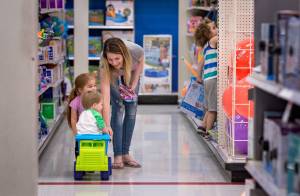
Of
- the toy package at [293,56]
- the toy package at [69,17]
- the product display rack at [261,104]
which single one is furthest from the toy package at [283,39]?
the toy package at [69,17]

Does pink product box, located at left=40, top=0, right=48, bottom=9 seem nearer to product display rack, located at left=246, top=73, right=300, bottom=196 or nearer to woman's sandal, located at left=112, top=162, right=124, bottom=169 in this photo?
woman's sandal, located at left=112, top=162, right=124, bottom=169

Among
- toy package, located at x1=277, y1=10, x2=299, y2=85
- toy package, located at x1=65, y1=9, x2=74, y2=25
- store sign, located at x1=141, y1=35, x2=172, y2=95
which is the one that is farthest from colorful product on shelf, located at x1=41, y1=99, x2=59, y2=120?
toy package, located at x1=277, y1=10, x2=299, y2=85

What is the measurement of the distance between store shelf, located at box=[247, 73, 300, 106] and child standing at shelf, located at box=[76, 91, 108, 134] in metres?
2.90

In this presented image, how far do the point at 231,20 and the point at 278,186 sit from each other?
369 cm

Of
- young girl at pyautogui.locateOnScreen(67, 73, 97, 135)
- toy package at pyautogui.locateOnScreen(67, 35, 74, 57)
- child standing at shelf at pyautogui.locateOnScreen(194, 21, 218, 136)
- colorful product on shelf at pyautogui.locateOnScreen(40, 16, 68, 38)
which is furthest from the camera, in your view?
toy package at pyautogui.locateOnScreen(67, 35, 74, 57)

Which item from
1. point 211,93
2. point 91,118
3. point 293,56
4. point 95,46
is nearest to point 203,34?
point 211,93

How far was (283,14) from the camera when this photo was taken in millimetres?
3268

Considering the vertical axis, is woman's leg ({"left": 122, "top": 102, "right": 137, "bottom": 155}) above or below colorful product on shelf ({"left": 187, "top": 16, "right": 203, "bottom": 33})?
below

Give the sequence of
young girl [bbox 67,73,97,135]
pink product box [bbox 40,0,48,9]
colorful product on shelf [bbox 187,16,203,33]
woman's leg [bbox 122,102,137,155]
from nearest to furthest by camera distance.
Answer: young girl [bbox 67,73,97,135] < woman's leg [bbox 122,102,137,155] < pink product box [bbox 40,0,48,9] < colorful product on shelf [bbox 187,16,203,33]

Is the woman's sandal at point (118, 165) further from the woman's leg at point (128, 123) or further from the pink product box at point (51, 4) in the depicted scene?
the pink product box at point (51, 4)

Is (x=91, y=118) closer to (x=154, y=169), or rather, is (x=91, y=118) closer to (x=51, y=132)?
(x=154, y=169)

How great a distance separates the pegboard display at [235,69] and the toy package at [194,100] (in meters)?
2.04

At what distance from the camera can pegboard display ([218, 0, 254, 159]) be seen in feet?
20.8

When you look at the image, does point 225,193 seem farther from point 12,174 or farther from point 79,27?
point 79,27
